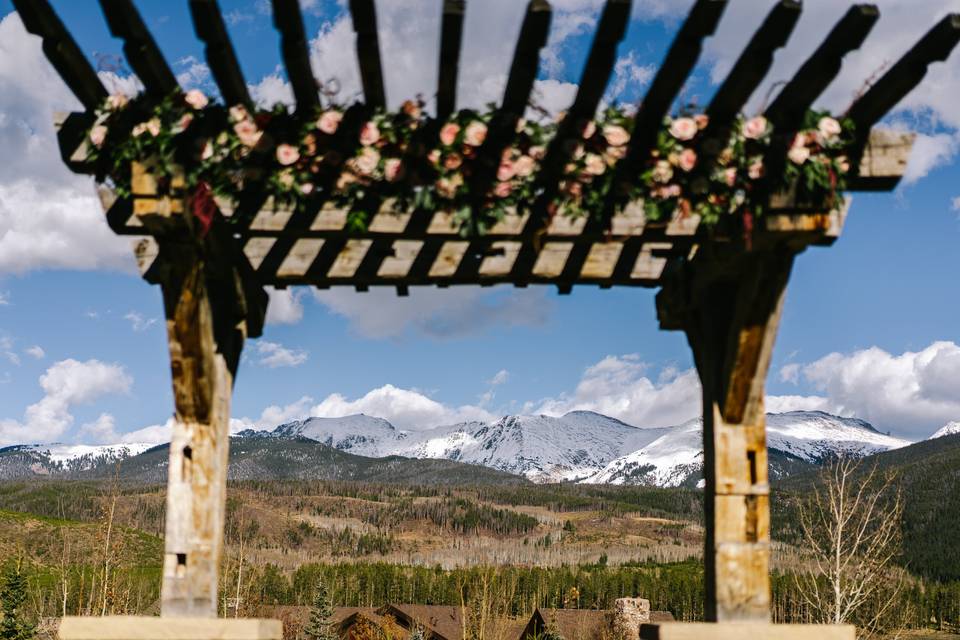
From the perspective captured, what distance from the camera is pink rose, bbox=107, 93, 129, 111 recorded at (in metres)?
3.83

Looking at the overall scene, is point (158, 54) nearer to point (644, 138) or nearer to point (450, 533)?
point (644, 138)

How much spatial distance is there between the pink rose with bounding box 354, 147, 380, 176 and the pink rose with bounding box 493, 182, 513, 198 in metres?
0.53

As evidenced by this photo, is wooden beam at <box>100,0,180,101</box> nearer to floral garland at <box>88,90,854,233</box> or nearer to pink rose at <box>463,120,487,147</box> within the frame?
floral garland at <box>88,90,854,233</box>

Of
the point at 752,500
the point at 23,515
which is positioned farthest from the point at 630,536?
the point at 752,500

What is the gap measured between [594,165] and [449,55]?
0.92 meters

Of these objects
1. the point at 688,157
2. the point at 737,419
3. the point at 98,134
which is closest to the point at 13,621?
the point at 98,134

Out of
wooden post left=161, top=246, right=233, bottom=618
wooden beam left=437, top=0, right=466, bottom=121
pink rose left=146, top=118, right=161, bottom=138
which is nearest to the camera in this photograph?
wooden beam left=437, top=0, right=466, bottom=121

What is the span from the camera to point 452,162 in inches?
156

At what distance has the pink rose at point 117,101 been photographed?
12.6 ft

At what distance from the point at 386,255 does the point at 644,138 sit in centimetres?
150

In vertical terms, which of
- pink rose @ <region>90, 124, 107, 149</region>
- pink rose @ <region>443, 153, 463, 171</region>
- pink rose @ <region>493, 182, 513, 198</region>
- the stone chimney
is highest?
pink rose @ <region>90, 124, 107, 149</region>

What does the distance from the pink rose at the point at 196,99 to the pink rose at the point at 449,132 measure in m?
1.00

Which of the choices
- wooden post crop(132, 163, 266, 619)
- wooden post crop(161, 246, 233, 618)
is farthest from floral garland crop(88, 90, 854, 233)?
wooden post crop(161, 246, 233, 618)

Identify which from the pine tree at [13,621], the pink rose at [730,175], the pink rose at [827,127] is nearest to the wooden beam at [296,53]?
the pink rose at [730,175]
